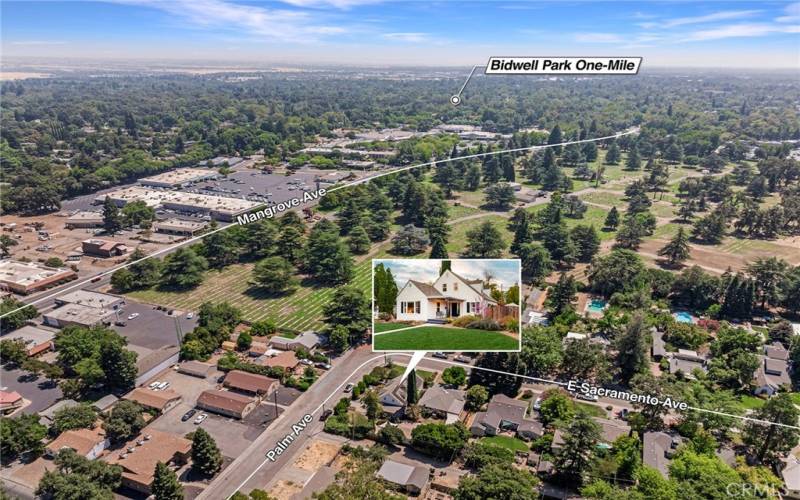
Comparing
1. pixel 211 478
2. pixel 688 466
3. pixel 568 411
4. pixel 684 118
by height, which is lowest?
pixel 211 478

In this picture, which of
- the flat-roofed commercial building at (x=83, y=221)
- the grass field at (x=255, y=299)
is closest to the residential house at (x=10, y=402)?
the grass field at (x=255, y=299)

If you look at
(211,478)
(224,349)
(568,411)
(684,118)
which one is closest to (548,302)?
(568,411)

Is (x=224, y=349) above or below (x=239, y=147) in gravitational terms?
below

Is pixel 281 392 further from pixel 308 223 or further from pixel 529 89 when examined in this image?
pixel 529 89

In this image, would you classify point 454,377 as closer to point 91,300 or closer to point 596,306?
point 596,306

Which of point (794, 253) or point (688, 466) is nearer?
point (688, 466)

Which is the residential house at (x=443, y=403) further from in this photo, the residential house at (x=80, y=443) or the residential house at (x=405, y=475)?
the residential house at (x=80, y=443)

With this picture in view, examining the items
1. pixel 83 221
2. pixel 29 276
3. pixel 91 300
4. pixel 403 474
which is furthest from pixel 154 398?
pixel 83 221
